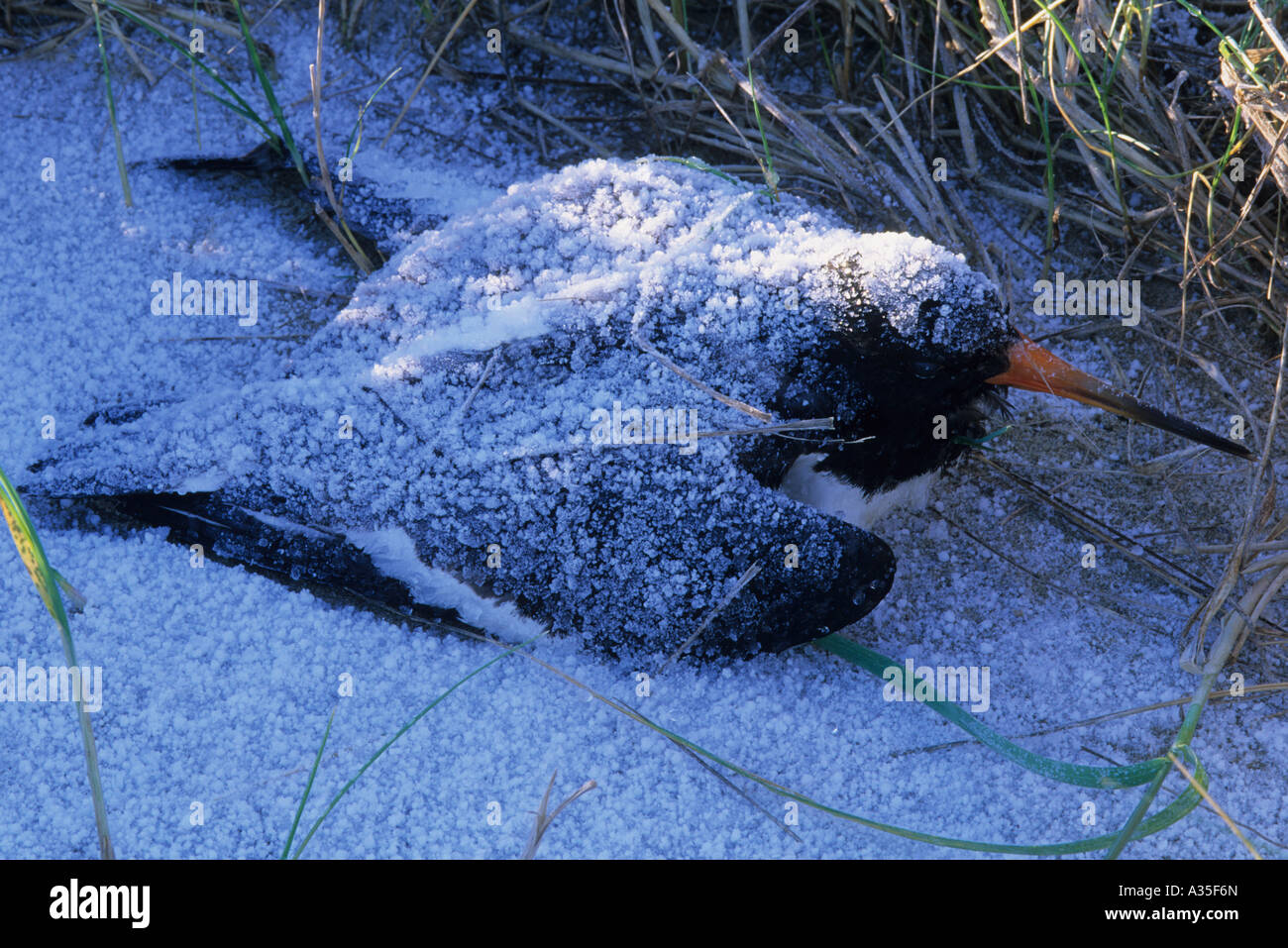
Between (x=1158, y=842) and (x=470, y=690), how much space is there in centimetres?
104

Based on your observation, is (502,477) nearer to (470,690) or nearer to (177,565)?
(470,690)

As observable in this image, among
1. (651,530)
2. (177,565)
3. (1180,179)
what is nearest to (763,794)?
(651,530)

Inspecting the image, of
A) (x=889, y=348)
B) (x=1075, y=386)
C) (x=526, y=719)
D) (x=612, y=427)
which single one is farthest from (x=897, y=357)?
(x=526, y=719)

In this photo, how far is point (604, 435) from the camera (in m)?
1.55

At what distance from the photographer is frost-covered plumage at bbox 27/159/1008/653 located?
61.1 inches

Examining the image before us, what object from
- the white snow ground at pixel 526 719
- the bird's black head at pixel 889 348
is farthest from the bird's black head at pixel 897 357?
the white snow ground at pixel 526 719

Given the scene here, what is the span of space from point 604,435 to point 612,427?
2 cm

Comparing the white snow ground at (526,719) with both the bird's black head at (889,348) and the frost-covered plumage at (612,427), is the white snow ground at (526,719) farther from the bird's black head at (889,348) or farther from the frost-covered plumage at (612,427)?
the bird's black head at (889,348)

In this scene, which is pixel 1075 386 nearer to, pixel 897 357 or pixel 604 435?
pixel 897 357

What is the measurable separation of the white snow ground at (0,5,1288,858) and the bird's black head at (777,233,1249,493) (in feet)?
0.89

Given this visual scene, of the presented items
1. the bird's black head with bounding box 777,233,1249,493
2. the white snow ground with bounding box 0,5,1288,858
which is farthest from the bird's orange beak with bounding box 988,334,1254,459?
the white snow ground with bounding box 0,5,1288,858

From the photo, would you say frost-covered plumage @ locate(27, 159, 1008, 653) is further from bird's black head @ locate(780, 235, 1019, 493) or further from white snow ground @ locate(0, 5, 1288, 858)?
white snow ground @ locate(0, 5, 1288, 858)

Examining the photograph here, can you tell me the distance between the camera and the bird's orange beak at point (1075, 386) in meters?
1.74

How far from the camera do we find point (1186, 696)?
165 cm
